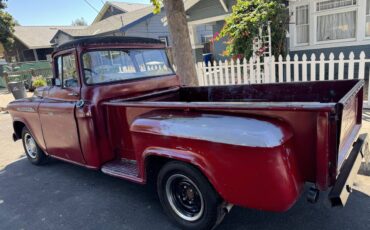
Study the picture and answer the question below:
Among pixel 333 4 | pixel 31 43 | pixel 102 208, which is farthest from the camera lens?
pixel 31 43

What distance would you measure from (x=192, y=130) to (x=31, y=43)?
1269 inches

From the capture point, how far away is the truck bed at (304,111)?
7.06ft

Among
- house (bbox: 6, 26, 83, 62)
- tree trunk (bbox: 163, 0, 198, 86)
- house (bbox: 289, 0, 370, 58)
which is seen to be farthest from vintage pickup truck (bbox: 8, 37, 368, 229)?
house (bbox: 6, 26, 83, 62)

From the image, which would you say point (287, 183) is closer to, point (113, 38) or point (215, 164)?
point (215, 164)

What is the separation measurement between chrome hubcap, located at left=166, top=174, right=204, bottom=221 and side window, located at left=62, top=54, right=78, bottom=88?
1951mm

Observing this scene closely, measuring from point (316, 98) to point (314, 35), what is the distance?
728 centimetres

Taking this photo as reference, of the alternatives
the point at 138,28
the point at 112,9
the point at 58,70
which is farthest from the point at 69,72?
the point at 112,9

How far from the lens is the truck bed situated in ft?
7.06

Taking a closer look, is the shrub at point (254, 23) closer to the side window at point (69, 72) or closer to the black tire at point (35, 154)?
the side window at point (69, 72)

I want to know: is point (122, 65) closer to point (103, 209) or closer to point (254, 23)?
point (103, 209)

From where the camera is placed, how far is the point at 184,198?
308 cm

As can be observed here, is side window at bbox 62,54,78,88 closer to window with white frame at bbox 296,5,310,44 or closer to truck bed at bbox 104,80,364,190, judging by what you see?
truck bed at bbox 104,80,364,190

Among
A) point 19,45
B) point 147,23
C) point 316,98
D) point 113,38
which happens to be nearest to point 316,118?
point 316,98

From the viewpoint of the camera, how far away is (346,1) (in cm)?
919
